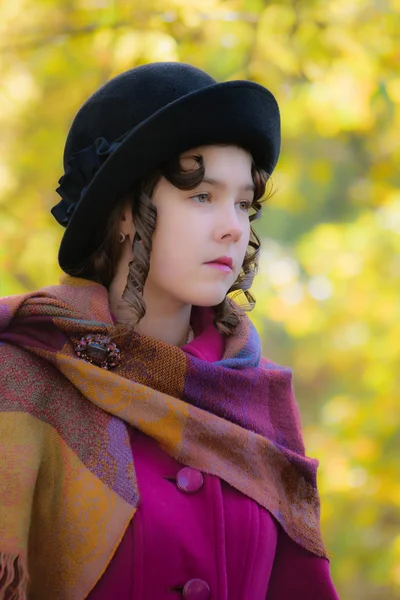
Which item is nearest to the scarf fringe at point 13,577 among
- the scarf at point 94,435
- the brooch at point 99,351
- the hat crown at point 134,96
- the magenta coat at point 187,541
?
the scarf at point 94,435

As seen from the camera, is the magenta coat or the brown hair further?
the brown hair

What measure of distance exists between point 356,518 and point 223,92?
2.77 metres

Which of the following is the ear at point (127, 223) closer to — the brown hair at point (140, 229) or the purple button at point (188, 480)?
the brown hair at point (140, 229)

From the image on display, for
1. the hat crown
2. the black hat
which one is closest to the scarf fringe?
the black hat

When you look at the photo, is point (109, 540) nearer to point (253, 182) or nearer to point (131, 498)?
point (131, 498)

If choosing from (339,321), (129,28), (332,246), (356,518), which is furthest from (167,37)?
(356,518)

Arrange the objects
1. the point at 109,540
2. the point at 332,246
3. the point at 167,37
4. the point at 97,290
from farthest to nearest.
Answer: the point at 332,246 → the point at 167,37 → the point at 97,290 → the point at 109,540

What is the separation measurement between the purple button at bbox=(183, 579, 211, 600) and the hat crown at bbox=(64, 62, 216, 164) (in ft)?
2.88

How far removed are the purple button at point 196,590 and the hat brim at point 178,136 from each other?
2.37 ft

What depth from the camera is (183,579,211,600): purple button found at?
1731mm

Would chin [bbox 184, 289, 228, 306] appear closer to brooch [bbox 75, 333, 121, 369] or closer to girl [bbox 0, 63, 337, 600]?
girl [bbox 0, 63, 337, 600]

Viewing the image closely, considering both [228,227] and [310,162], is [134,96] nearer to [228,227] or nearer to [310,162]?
[228,227]

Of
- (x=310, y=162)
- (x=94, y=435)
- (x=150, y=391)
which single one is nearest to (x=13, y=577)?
(x=94, y=435)

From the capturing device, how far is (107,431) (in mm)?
1772
